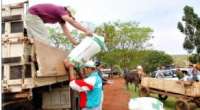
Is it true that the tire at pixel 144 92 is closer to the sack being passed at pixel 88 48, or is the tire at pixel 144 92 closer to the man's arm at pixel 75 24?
the man's arm at pixel 75 24

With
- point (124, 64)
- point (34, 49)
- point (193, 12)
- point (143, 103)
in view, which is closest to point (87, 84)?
point (34, 49)

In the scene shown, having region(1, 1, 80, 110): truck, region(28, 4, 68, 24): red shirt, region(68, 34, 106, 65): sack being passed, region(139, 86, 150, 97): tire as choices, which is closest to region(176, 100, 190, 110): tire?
region(139, 86, 150, 97): tire

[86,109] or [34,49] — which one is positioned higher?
[34,49]

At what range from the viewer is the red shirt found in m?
7.19

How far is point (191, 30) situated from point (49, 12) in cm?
3281

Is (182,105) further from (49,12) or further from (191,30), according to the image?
(191,30)

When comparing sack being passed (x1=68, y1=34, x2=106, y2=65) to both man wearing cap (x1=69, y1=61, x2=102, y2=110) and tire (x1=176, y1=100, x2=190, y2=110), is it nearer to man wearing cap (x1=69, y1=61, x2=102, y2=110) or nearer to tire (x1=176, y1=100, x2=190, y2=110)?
man wearing cap (x1=69, y1=61, x2=102, y2=110)

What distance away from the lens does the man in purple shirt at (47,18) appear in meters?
7.17

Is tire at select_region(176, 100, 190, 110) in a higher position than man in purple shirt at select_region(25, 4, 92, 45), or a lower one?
lower

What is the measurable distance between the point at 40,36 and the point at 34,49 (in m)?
0.94

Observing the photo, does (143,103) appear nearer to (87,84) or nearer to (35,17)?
(87,84)

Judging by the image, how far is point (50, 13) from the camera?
24.2 feet

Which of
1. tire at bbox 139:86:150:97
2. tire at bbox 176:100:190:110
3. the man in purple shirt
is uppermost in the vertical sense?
the man in purple shirt

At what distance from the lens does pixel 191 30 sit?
39.1 meters
